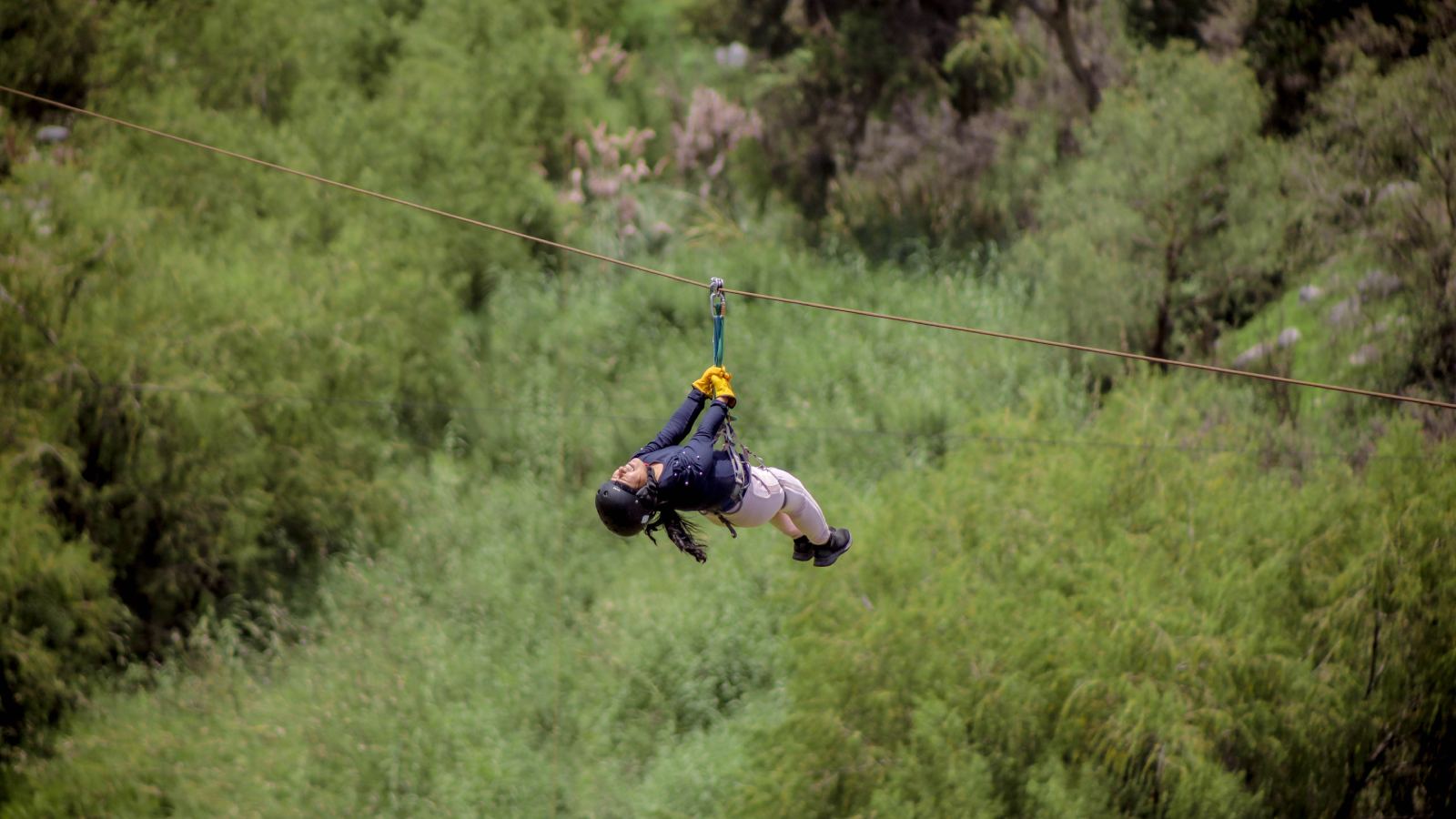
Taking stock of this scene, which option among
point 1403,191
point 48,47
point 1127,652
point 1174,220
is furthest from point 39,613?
point 1403,191

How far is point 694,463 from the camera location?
599cm

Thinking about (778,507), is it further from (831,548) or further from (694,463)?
(831,548)

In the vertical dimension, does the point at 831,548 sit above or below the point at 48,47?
below

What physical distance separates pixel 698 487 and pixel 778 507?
0.50m

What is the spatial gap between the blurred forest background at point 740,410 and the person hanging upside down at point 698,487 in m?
5.73

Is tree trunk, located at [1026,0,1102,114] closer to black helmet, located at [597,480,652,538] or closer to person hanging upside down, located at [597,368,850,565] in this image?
person hanging upside down, located at [597,368,850,565]

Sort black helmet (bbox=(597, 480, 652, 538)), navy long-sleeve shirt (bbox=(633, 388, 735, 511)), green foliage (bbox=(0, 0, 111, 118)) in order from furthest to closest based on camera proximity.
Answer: green foliage (bbox=(0, 0, 111, 118)) → navy long-sleeve shirt (bbox=(633, 388, 735, 511)) → black helmet (bbox=(597, 480, 652, 538))

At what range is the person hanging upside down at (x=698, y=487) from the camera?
5879mm

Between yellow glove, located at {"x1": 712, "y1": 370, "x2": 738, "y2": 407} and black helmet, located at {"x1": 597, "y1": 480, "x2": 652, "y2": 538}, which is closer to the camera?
black helmet, located at {"x1": 597, "y1": 480, "x2": 652, "y2": 538}

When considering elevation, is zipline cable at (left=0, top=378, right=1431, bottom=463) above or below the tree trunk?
below

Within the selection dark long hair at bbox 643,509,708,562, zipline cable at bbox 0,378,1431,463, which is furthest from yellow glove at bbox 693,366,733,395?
zipline cable at bbox 0,378,1431,463

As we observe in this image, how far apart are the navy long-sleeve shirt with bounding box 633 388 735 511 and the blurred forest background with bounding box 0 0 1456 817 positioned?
6037 millimetres

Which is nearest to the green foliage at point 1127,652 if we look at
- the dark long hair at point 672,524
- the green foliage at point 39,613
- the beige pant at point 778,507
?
the beige pant at point 778,507

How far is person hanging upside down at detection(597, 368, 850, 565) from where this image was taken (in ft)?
19.3
